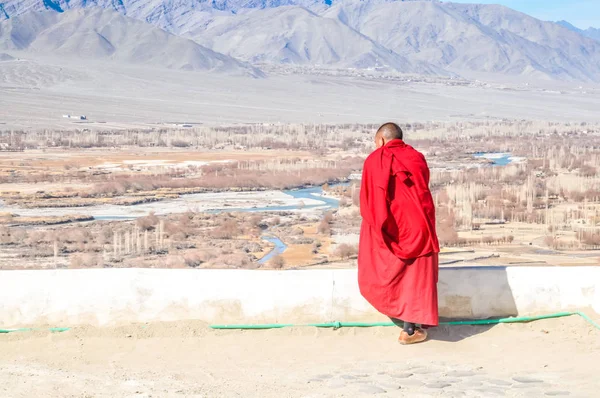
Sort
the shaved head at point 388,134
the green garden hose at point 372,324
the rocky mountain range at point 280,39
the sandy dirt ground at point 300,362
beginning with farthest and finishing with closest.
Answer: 1. the rocky mountain range at point 280,39
2. the green garden hose at point 372,324
3. the shaved head at point 388,134
4. the sandy dirt ground at point 300,362

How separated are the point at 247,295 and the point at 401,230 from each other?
1.22 meters

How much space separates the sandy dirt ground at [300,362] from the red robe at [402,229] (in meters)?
0.31

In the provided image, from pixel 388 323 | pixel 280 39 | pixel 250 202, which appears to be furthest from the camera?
pixel 280 39

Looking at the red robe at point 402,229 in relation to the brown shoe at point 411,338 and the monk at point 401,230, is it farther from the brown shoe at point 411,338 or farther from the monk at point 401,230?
the brown shoe at point 411,338

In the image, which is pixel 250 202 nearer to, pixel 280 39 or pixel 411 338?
pixel 411 338

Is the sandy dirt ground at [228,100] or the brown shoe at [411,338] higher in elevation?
the sandy dirt ground at [228,100]

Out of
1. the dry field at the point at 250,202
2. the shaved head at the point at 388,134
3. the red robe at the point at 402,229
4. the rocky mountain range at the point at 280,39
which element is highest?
the rocky mountain range at the point at 280,39

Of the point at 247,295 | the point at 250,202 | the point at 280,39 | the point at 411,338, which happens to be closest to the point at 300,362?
the point at 411,338

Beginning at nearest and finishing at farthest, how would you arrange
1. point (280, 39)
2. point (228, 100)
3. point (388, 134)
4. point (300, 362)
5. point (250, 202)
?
point (300, 362)
point (388, 134)
point (250, 202)
point (228, 100)
point (280, 39)

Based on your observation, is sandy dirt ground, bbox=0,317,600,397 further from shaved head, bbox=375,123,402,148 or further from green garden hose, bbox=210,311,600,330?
shaved head, bbox=375,123,402,148

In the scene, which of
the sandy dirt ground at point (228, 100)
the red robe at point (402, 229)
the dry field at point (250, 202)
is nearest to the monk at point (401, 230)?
the red robe at point (402, 229)

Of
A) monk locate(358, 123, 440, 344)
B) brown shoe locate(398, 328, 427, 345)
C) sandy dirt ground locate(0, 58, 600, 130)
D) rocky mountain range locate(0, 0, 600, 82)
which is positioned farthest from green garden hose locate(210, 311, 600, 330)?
rocky mountain range locate(0, 0, 600, 82)

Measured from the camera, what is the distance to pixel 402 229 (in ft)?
19.2

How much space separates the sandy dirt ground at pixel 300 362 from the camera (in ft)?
16.4
